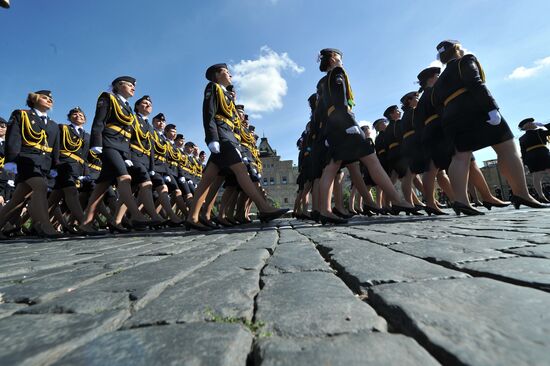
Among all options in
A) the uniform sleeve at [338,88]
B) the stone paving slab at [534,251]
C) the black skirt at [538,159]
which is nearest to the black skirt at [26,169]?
the uniform sleeve at [338,88]

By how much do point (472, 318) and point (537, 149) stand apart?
9782mm

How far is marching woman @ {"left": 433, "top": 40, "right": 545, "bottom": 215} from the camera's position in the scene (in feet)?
13.7

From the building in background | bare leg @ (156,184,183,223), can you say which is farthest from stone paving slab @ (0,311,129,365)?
the building in background

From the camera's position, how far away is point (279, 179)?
63219 millimetres

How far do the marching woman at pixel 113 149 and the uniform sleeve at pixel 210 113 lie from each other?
1654 mm

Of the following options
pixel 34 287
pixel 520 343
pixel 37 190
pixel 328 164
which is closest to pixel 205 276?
pixel 34 287

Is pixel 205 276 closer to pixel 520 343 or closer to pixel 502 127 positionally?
pixel 520 343

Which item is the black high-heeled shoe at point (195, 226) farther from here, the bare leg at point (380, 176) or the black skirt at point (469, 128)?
the black skirt at point (469, 128)

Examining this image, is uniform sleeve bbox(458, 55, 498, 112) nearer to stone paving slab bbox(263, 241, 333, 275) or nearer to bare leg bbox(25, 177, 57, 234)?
stone paving slab bbox(263, 241, 333, 275)

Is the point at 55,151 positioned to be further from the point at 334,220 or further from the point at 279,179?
the point at 279,179

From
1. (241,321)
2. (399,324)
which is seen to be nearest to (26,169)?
(241,321)

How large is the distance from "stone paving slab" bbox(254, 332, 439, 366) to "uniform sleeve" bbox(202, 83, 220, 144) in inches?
170

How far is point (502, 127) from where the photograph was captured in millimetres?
4176

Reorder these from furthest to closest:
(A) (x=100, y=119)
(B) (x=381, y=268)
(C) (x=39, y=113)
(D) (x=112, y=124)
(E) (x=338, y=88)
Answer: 1. (C) (x=39, y=113)
2. (D) (x=112, y=124)
3. (A) (x=100, y=119)
4. (E) (x=338, y=88)
5. (B) (x=381, y=268)
